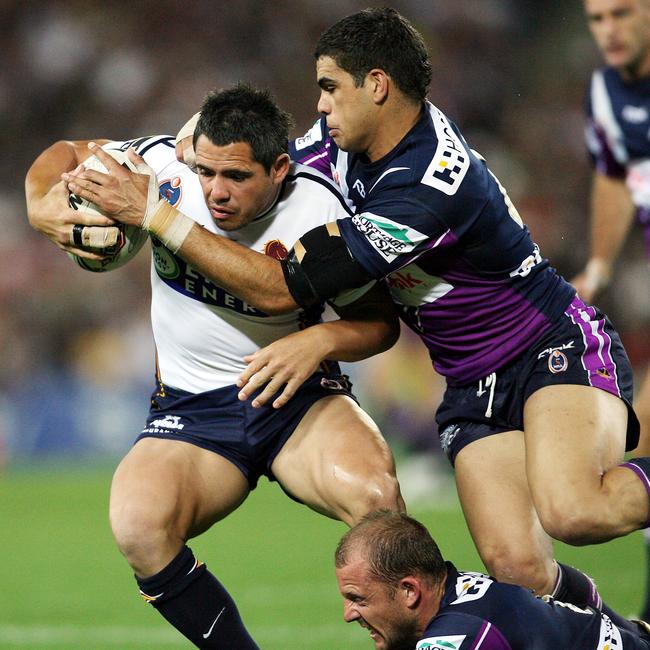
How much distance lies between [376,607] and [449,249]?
4.64 feet

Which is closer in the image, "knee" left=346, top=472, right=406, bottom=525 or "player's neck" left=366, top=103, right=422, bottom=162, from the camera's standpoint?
A: "knee" left=346, top=472, right=406, bottom=525

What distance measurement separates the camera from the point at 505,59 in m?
16.3

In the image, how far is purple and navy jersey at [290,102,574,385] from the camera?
432 centimetres

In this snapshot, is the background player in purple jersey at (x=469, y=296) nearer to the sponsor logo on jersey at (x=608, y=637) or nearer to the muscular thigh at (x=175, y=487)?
the sponsor logo on jersey at (x=608, y=637)

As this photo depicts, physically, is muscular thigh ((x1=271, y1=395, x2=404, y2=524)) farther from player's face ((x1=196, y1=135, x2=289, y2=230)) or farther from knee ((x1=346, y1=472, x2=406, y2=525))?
player's face ((x1=196, y1=135, x2=289, y2=230))

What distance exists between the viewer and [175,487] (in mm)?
4484

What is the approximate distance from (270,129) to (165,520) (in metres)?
1.47

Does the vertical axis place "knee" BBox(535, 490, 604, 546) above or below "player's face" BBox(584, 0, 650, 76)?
below

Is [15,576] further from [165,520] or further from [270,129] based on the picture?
[270,129]

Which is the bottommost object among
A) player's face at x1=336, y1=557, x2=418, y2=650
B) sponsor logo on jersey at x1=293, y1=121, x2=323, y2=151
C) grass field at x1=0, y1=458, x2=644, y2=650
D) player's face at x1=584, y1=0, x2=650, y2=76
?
grass field at x1=0, y1=458, x2=644, y2=650

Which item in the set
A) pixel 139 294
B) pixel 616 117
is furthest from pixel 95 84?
pixel 616 117

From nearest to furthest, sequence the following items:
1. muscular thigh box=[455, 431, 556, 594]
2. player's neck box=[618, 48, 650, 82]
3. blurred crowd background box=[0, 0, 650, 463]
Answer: muscular thigh box=[455, 431, 556, 594] → player's neck box=[618, 48, 650, 82] → blurred crowd background box=[0, 0, 650, 463]

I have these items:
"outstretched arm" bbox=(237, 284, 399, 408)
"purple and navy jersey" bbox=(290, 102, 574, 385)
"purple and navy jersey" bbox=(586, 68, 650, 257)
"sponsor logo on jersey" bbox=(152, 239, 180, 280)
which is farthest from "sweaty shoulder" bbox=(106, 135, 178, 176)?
"purple and navy jersey" bbox=(586, 68, 650, 257)

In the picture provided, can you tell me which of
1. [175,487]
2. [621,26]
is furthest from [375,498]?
[621,26]
